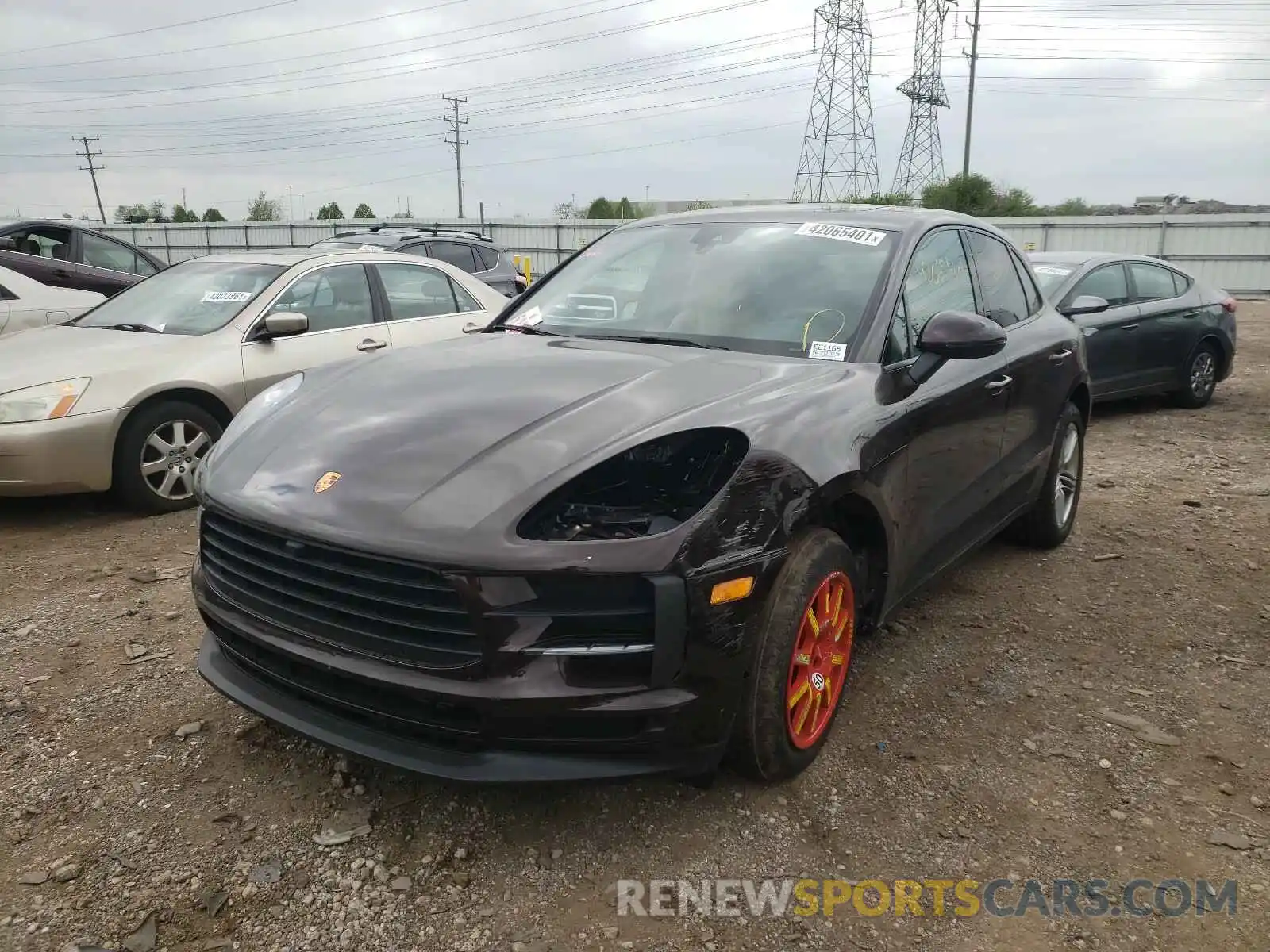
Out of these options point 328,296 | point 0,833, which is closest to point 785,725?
point 0,833

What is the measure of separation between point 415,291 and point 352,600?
15.7ft

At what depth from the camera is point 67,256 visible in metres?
9.64

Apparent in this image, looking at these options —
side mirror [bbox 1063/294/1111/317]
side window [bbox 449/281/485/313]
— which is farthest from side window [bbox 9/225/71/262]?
side mirror [bbox 1063/294/1111/317]

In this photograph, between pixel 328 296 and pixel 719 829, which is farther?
pixel 328 296

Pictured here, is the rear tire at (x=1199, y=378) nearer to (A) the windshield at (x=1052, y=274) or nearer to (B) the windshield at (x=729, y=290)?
(A) the windshield at (x=1052, y=274)

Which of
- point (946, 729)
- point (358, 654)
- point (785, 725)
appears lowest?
point (946, 729)

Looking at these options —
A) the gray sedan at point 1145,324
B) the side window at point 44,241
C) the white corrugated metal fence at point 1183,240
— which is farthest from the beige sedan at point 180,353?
the white corrugated metal fence at point 1183,240

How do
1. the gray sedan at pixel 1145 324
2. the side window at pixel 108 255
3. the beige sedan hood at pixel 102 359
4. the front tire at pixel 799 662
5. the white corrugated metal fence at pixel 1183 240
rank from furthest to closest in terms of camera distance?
the white corrugated metal fence at pixel 1183 240
the side window at pixel 108 255
the gray sedan at pixel 1145 324
the beige sedan hood at pixel 102 359
the front tire at pixel 799 662

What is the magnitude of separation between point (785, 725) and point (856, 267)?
64.0 inches

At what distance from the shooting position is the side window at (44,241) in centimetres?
949

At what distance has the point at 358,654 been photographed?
221 centimetres

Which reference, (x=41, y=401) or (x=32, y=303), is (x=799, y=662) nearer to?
(x=41, y=401)

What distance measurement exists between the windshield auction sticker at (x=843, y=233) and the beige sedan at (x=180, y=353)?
2411 millimetres

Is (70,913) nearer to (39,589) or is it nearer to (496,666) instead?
(496,666)
